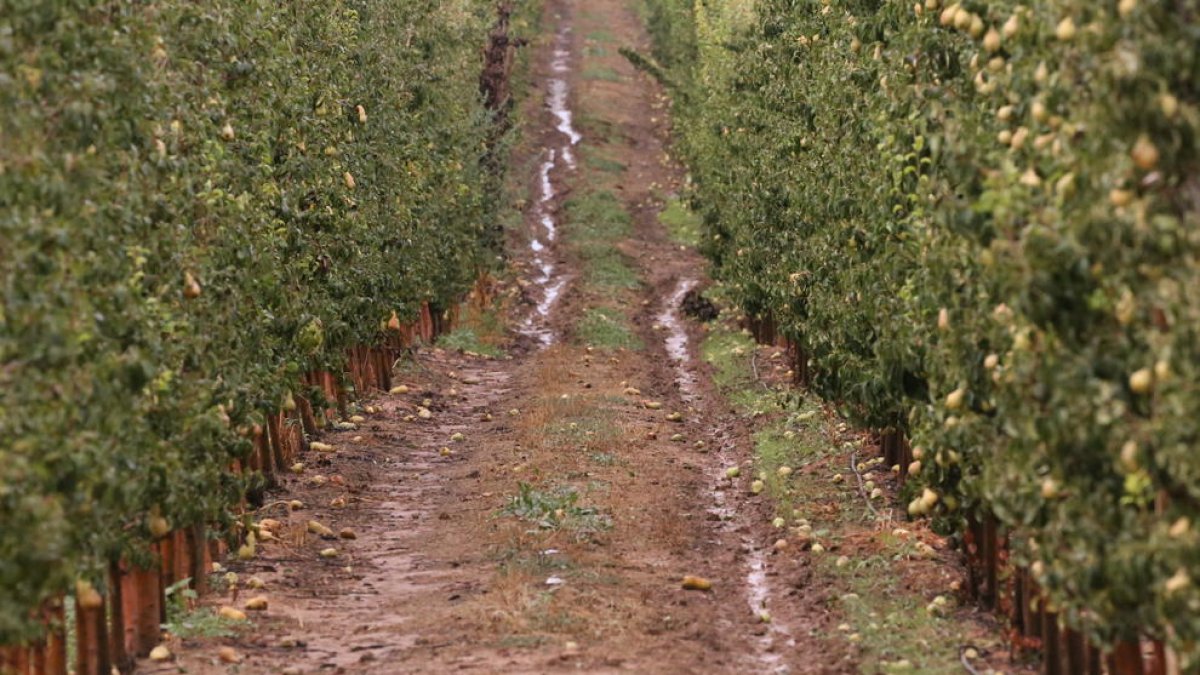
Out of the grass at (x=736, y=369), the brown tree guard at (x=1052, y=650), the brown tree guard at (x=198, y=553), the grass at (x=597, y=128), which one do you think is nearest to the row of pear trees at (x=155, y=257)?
the brown tree guard at (x=198, y=553)

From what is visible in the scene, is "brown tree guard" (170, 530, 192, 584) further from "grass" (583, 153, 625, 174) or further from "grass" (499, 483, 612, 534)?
"grass" (583, 153, 625, 174)

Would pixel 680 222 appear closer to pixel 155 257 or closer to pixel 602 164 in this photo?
pixel 602 164

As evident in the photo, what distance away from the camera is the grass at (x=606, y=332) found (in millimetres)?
27609

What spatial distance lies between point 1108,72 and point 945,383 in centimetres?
325

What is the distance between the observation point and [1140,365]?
648 cm

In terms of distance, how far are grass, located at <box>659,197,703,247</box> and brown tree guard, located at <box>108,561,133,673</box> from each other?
96.9 ft

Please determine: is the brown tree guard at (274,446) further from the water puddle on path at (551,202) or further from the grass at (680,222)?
the grass at (680,222)

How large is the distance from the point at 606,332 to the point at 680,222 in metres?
13.3

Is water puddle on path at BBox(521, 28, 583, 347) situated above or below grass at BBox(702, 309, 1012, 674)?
below

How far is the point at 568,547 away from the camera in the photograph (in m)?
12.6

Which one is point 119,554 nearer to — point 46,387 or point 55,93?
point 46,387

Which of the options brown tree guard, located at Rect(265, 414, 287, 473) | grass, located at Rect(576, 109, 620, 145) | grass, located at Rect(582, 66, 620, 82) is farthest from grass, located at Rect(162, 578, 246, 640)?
grass, located at Rect(582, 66, 620, 82)

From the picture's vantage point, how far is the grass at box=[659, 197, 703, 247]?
1556 inches

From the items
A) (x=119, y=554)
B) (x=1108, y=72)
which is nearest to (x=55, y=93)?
(x=119, y=554)
